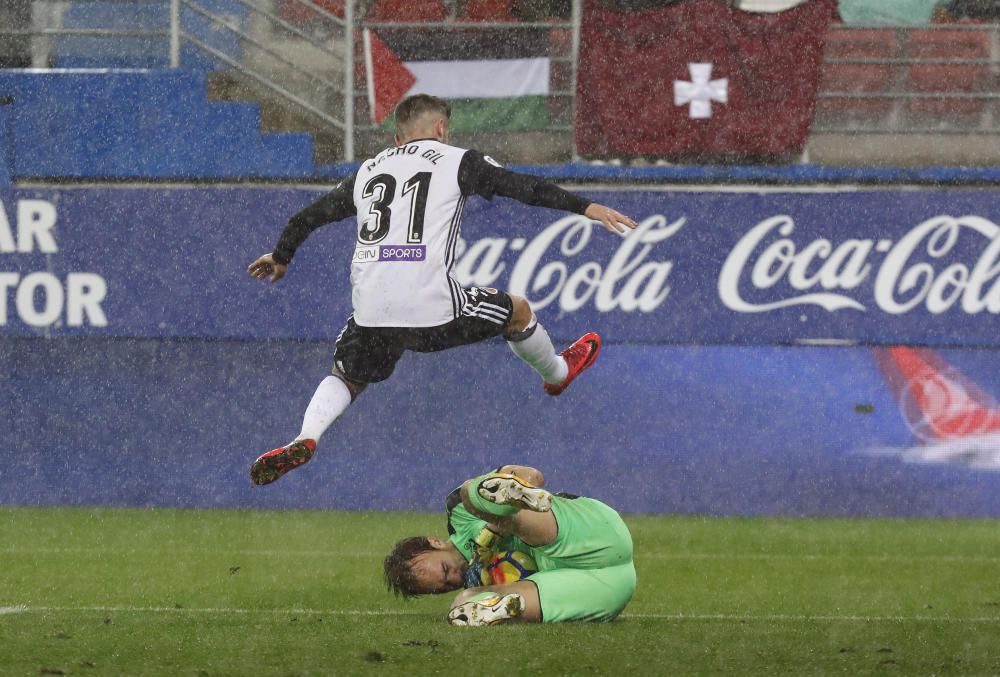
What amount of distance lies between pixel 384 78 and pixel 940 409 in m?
5.09

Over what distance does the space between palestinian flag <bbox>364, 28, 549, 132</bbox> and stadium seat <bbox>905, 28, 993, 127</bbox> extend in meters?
3.17

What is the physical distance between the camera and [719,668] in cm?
564

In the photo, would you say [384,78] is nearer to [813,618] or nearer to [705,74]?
[705,74]

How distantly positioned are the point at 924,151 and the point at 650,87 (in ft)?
8.09

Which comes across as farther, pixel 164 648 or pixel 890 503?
pixel 890 503

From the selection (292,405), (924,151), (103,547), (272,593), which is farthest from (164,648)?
(924,151)

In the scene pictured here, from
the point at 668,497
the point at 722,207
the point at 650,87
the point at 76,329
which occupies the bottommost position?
the point at 668,497

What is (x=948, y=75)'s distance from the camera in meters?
13.7

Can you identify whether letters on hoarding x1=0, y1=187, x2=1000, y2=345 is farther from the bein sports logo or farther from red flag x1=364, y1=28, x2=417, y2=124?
red flag x1=364, y1=28, x2=417, y2=124

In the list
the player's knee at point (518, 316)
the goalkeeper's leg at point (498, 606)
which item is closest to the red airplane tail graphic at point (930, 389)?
the player's knee at point (518, 316)

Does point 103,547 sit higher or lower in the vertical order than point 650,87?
lower

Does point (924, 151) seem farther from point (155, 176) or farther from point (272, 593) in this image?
point (272, 593)

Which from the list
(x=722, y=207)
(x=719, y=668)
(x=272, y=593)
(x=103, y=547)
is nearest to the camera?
(x=719, y=668)

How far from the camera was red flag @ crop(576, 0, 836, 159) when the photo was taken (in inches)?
503
